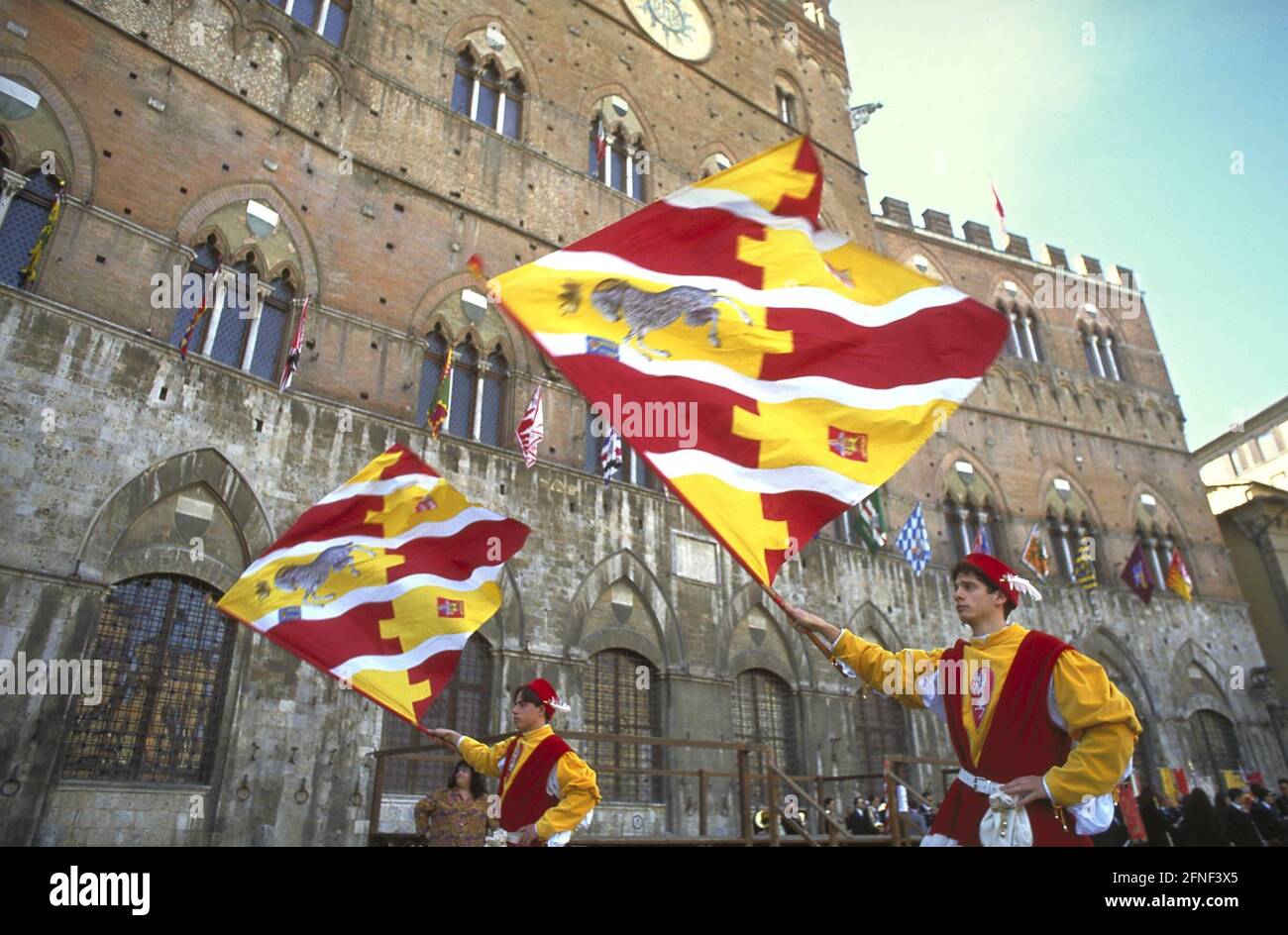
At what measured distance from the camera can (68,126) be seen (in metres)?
9.81

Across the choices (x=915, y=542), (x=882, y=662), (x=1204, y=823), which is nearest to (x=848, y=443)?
(x=882, y=662)

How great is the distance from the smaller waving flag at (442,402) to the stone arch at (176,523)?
2.63 metres

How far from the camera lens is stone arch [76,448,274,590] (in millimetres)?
8711

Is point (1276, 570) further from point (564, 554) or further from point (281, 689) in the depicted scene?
point (281, 689)

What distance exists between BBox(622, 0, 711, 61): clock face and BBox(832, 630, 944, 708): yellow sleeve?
18796 millimetres

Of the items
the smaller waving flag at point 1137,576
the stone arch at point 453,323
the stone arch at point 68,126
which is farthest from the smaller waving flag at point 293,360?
the smaller waving flag at point 1137,576

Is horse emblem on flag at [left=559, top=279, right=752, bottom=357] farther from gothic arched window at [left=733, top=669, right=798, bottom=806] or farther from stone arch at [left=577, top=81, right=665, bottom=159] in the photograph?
stone arch at [left=577, top=81, right=665, bottom=159]

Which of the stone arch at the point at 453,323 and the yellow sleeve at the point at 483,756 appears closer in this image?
the yellow sleeve at the point at 483,756

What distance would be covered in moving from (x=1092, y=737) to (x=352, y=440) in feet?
33.3

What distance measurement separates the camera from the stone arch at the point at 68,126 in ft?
31.5

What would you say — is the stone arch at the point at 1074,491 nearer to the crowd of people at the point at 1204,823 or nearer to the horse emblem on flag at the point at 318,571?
Answer: the crowd of people at the point at 1204,823

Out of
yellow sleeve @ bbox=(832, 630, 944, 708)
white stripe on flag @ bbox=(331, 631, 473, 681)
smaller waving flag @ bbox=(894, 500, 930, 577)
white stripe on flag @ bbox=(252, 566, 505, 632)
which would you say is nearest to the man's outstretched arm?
yellow sleeve @ bbox=(832, 630, 944, 708)

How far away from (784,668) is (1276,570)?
1820 cm

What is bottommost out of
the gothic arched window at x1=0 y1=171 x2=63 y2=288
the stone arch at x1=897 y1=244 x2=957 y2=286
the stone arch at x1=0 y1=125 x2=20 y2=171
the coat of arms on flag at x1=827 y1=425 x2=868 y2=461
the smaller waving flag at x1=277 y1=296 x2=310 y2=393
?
the coat of arms on flag at x1=827 y1=425 x2=868 y2=461
